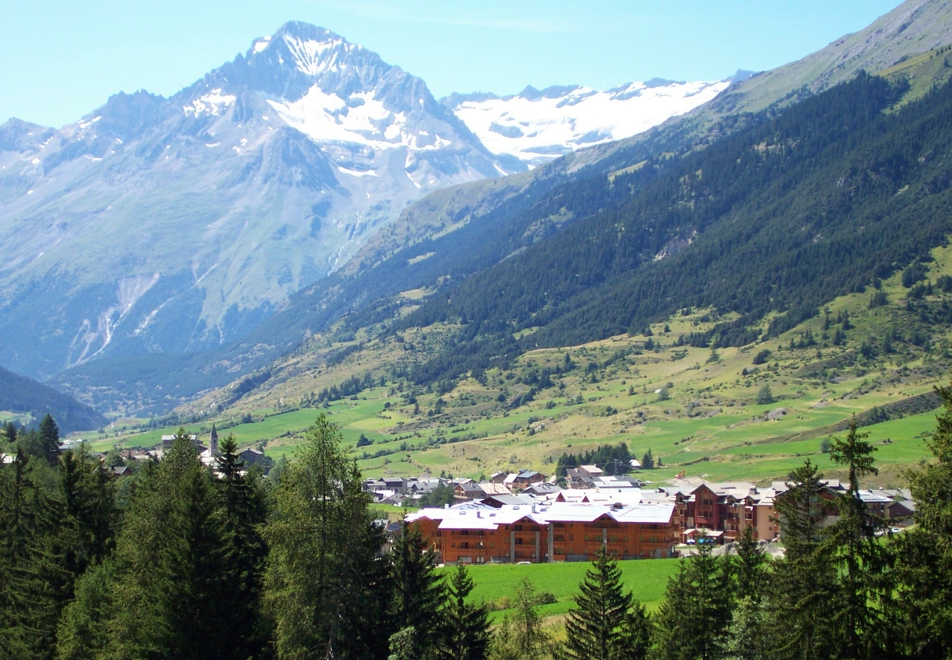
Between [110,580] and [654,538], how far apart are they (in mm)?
61410

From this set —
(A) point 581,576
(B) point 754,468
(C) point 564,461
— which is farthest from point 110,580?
(C) point 564,461

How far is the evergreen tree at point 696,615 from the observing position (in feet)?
146

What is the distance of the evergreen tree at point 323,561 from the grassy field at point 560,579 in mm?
26284

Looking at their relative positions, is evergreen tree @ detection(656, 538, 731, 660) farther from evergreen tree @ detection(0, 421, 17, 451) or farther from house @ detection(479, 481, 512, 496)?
evergreen tree @ detection(0, 421, 17, 451)

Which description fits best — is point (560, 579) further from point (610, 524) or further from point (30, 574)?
point (30, 574)

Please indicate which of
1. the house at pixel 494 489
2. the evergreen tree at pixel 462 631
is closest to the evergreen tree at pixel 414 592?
the evergreen tree at pixel 462 631

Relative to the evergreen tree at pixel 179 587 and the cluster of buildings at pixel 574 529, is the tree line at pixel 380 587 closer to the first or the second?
the evergreen tree at pixel 179 587

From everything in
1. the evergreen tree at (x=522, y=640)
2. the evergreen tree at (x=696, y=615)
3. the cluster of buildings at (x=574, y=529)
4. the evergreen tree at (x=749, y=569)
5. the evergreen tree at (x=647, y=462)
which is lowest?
the evergreen tree at (x=522, y=640)

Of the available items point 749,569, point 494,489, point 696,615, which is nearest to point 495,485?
point 494,489

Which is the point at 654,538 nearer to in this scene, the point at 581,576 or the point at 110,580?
the point at 581,576

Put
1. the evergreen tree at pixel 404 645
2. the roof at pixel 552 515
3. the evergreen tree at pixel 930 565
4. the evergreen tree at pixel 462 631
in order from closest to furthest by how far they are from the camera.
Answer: the evergreen tree at pixel 930 565
the evergreen tree at pixel 404 645
the evergreen tree at pixel 462 631
the roof at pixel 552 515

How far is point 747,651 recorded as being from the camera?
42.8 metres

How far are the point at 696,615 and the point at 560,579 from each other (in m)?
40.0

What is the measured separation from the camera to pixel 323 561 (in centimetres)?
4472
